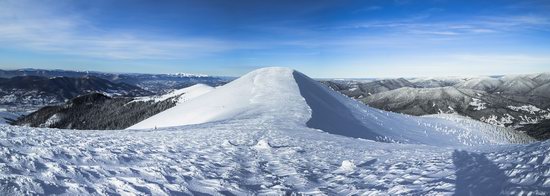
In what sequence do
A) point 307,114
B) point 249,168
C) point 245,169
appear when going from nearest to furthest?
point 245,169
point 249,168
point 307,114

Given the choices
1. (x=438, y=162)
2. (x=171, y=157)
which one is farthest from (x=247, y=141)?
(x=438, y=162)

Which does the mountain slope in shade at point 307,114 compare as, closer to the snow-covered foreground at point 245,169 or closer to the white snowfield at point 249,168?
the white snowfield at point 249,168

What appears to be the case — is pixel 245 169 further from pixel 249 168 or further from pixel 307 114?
pixel 307 114

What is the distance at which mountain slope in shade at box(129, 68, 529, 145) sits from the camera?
40625 mm

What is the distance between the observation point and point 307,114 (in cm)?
3991

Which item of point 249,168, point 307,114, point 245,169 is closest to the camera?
point 245,169

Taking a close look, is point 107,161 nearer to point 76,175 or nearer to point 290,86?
point 76,175

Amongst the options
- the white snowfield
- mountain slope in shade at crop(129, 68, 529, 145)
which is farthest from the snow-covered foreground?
mountain slope in shade at crop(129, 68, 529, 145)

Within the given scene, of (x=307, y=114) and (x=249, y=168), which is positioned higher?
(x=249, y=168)

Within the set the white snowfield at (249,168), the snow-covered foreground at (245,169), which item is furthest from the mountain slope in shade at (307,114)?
the snow-covered foreground at (245,169)

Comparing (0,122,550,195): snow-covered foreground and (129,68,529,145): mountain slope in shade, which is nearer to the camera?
(0,122,550,195): snow-covered foreground

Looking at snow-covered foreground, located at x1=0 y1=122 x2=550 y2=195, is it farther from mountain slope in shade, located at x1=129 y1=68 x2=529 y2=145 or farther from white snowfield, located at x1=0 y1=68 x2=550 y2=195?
mountain slope in shade, located at x1=129 y1=68 x2=529 y2=145

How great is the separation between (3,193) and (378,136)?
133 ft

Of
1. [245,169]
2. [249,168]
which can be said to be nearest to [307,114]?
[249,168]
